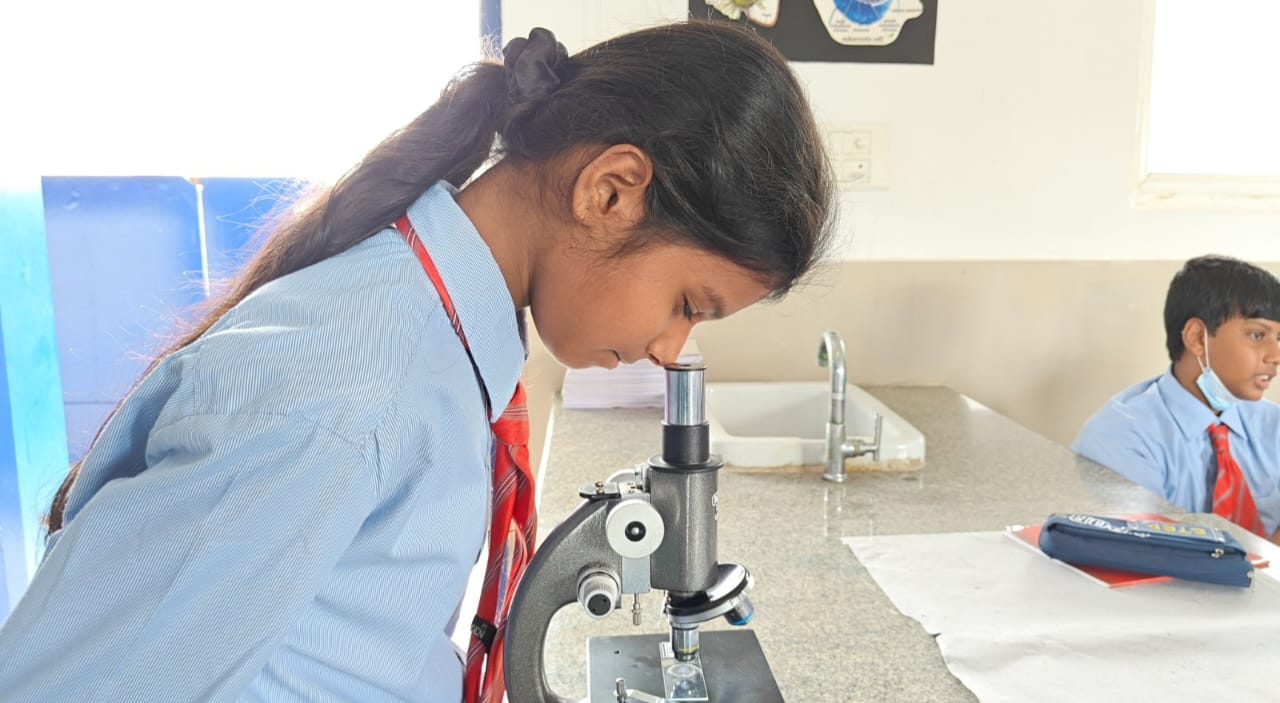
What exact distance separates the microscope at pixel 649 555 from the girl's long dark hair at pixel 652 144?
0.45ft

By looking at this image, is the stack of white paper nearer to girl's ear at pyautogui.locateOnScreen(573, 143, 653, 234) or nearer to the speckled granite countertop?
the speckled granite countertop

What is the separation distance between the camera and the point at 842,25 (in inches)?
74.6

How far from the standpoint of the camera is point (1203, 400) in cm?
183

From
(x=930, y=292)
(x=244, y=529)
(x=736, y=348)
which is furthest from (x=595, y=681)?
(x=930, y=292)

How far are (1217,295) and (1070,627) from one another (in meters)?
1.22

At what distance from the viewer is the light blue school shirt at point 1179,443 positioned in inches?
62.7

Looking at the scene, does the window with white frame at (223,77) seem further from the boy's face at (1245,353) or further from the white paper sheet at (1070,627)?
the boy's face at (1245,353)

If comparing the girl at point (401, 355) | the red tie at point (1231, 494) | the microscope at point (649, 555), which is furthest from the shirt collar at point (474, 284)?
the red tie at point (1231, 494)

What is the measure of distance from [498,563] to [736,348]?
1.26 metres

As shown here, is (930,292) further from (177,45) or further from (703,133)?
(177,45)

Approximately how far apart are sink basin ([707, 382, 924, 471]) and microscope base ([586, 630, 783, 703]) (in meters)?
0.61

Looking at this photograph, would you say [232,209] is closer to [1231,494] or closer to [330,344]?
[330,344]

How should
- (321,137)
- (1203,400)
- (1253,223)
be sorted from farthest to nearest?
(1253,223)
(321,137)
(1203,400)

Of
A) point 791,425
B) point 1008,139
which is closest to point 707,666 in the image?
point 791,425
